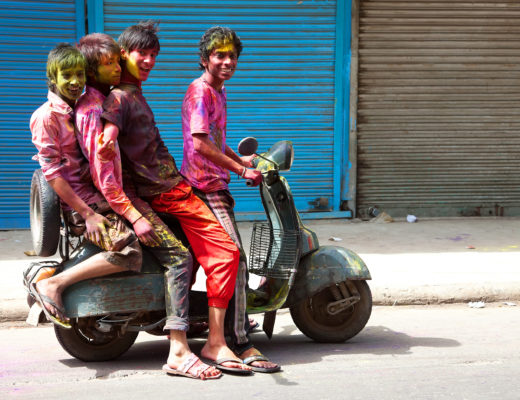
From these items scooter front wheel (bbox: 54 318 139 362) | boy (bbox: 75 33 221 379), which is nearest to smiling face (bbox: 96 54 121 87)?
boy (bbox: 75 33 221 379)

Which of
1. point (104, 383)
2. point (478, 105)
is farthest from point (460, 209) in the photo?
point (104, 383)

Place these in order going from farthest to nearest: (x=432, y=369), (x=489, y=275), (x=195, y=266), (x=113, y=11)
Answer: (x=113, y=11) → (x=489, y=275) → (x=195, y=266) → (x=432, y=369)

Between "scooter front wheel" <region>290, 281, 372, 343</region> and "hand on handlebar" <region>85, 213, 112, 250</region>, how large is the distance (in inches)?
50.6

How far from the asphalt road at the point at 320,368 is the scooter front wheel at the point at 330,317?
0.07 m

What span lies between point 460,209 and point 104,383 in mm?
6448

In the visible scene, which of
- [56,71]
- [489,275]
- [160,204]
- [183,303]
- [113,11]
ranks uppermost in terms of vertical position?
[113,11]

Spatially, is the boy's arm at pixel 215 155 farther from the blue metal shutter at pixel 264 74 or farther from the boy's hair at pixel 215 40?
the blue metal shutter at pixel 264 74

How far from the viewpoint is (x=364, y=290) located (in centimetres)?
476

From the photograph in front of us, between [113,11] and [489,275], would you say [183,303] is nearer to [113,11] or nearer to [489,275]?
[489,275]

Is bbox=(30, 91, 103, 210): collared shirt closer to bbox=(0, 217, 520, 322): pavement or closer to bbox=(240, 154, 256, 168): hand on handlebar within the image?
bbox=(240, 154, 256, 168): hand on handlebar

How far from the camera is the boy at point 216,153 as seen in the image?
4.27m

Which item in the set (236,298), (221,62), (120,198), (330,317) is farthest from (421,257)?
(120,198)

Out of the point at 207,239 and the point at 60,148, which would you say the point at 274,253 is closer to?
the point at 207,239

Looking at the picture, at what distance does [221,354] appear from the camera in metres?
4.22
